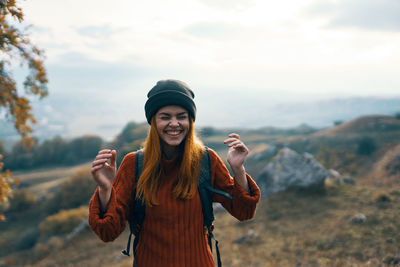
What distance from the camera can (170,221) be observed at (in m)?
2.38

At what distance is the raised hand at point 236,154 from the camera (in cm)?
241

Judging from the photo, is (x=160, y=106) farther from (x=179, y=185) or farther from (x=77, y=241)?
(x=77, y=241)

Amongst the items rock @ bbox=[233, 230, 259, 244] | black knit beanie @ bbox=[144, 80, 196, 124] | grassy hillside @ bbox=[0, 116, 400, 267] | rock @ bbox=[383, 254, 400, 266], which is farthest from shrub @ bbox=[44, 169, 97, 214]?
black knit beanie @ bbox=[144, 80, 196, 124]

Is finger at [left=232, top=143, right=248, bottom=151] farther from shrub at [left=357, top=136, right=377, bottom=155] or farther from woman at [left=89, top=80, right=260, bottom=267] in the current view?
shrub at [left=357, top=136, right=377, bottom=155]

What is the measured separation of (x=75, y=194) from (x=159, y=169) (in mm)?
28629

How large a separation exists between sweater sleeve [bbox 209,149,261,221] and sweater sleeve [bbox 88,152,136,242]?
85cm

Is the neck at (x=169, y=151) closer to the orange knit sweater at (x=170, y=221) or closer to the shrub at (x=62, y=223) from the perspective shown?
the orange knit sweater at (x=170, y=221)

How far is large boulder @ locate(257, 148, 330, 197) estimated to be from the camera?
12.7m

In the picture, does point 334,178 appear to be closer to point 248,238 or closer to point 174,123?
point 248,238

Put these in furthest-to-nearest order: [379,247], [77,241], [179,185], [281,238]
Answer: [77,241] < [281,238] < [379,247] < [179,185]

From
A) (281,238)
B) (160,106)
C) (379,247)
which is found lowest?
(281,238)

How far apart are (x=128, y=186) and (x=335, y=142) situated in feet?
96.6

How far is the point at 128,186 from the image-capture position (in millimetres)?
2461

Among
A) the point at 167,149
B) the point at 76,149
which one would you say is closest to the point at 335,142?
the point at 167,149
